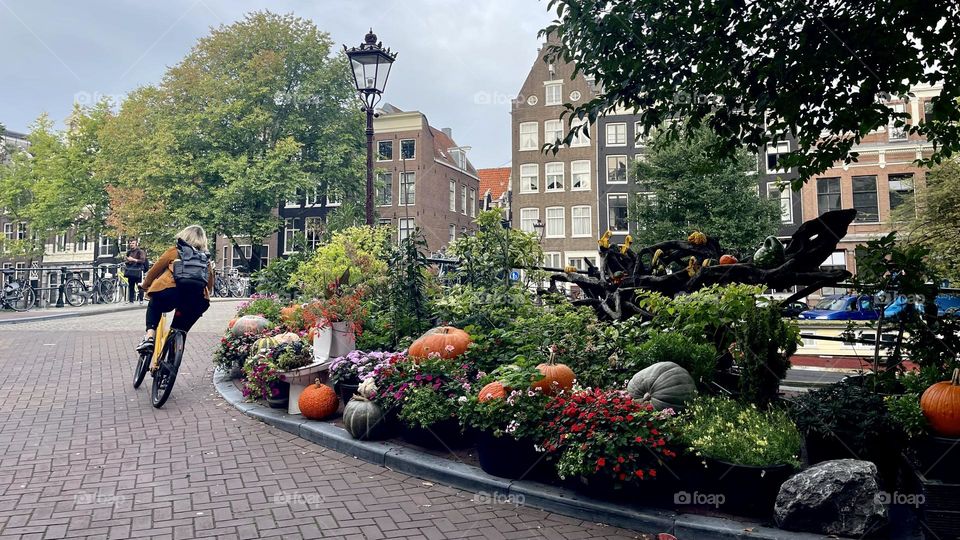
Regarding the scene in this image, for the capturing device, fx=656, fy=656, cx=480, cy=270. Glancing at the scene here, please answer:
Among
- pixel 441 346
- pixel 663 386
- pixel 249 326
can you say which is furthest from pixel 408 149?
pixel 663 386

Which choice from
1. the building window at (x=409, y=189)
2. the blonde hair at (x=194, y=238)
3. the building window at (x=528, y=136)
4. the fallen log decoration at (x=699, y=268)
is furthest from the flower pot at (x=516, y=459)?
the building window at (x=409, y=189)

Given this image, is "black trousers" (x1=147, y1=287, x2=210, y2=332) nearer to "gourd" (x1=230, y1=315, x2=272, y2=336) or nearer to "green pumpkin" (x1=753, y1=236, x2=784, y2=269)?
"gourd" (x1=230, y1=315, x2=272, y2=336)

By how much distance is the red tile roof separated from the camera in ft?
185

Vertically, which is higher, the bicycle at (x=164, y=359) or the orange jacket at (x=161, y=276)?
the orange jacket at (x=161, y=276)

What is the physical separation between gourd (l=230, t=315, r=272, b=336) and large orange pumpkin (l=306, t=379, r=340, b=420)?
7.73 feet

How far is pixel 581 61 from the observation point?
578 centimetres

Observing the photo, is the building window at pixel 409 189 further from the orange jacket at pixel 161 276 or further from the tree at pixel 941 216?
the orange jacket at pixel 161 276

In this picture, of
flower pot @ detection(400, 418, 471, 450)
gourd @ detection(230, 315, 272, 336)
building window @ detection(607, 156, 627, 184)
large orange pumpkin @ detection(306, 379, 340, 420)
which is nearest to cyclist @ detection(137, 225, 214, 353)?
gourd @ detection(230, 315, 272, 336)

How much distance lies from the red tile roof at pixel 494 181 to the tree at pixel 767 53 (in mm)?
49777

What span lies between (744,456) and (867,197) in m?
38.6

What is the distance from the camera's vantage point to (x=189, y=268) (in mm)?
6988

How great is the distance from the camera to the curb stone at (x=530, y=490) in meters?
3.70

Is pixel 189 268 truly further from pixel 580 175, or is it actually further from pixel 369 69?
pixel 580 175

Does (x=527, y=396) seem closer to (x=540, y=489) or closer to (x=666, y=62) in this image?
(x=540, y=489)
